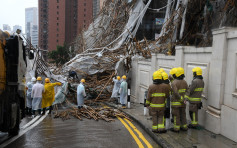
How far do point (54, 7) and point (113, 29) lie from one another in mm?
76550

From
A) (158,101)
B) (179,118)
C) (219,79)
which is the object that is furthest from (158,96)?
(219,79)

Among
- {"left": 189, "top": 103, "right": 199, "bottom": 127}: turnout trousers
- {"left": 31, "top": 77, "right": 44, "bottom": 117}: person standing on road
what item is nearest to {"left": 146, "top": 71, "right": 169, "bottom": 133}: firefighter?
{"left": 189, "top": 103, "right": 199, "bottom": 127}: turnout trousers

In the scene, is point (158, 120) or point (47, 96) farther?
point (47, 96)

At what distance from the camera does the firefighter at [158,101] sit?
21.3 ft

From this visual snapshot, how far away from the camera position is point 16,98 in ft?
20.9

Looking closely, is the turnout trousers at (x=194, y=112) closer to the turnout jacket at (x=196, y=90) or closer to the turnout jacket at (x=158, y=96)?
the turnout jacket at (x=196, y=90)

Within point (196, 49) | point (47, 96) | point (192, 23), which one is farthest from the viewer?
point (192, 23)

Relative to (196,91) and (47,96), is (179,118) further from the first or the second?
(47,96)

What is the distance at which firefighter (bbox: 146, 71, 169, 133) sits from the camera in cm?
650

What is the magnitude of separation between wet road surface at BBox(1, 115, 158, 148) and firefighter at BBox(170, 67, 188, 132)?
3.21 ft

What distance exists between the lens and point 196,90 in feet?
22.0

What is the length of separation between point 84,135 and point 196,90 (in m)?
3.57

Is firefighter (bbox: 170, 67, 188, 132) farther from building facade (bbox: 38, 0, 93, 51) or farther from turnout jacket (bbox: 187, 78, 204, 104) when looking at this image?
building facade (bbox: 38, 0, 93, 51)

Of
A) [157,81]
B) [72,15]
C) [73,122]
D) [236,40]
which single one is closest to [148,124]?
[157,81]
